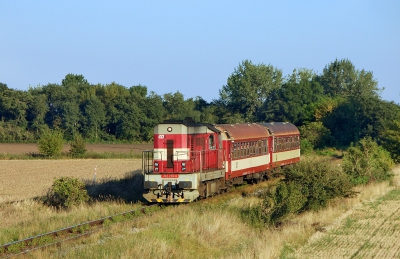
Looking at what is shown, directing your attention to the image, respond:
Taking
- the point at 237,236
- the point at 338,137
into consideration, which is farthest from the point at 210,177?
the point at 338,137

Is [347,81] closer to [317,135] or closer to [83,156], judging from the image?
[317,135]

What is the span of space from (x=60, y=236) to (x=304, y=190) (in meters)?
9.13

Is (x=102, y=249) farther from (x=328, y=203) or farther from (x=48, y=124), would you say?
(x=48, y=124)

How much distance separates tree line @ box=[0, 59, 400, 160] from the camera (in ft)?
225

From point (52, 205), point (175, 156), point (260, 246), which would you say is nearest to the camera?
point (260, 246)

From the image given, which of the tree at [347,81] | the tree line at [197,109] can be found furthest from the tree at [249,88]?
the tree at [347,81]

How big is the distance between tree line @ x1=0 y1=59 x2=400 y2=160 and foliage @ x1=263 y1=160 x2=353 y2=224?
41425 mm

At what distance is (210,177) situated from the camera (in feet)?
72.4

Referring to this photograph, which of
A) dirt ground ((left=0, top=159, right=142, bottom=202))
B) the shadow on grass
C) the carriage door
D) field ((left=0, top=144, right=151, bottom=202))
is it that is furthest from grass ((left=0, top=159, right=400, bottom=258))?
field ((left=0, top=144, right=151, bottom=202))

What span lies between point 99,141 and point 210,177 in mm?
55893

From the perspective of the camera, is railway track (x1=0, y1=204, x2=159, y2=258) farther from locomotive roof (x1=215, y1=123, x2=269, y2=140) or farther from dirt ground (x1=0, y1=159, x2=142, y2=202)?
dirt ground (x1=0, y1=159, x2=142, y2=202)

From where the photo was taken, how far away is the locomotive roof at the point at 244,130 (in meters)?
25.0

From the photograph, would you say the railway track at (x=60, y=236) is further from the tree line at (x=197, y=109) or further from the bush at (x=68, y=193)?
the tree line at (x=197, y=109)

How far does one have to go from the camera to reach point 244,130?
89.0 feet
